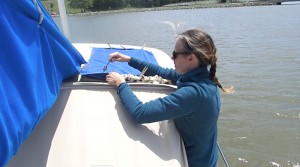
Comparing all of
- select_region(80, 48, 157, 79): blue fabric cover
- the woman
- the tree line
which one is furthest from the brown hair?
the tree line

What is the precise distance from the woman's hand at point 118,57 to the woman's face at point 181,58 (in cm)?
85

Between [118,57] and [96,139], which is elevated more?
[118,57]

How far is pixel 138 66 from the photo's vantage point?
3.15 m

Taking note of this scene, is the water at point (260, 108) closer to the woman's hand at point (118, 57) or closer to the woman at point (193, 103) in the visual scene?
the woman at point (193, 103)

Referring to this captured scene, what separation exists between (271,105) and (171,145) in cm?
519

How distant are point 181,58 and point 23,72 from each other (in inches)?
36.1

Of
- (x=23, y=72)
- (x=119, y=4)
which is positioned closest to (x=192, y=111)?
(x=23, y=72)

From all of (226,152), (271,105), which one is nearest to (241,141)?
(226,152)

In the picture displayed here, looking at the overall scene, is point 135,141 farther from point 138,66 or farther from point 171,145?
point 138,66

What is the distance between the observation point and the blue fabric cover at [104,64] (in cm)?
289

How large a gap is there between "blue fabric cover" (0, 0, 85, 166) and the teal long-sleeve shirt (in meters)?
0.49

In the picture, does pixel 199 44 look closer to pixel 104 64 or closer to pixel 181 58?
pixel 181 58

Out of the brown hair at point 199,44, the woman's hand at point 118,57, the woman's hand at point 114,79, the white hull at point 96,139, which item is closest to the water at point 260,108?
the brown hair at point 199,44

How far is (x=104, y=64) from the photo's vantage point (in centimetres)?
327
